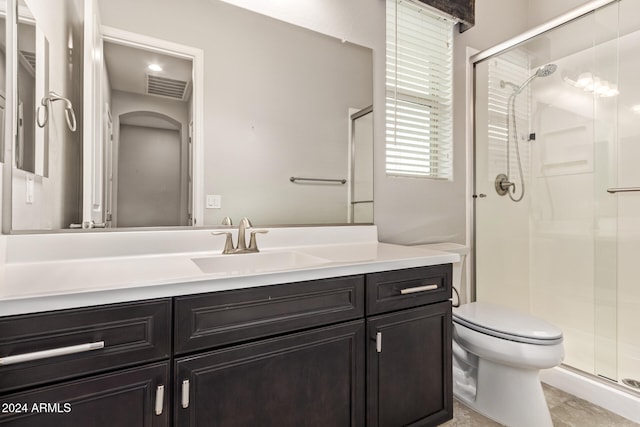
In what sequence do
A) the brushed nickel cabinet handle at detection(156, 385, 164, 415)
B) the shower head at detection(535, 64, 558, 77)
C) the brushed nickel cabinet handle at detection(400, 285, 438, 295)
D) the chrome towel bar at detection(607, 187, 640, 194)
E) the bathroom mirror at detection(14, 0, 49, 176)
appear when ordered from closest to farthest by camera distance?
1. the brushed nickel cabinet handle at detection(156, 385, 164, 415)
2. the bathroom mirror at detection(14, 0, 49, 176)
3. the brushed nickel cabinet handle at detection(400, 285, 438, 295)
4. the chrome towel bar at detection(607, 187, 640, 194)
5. the shower head at detection(535, 64, 558, 77)

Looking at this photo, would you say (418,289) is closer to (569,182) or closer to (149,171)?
(149,171)

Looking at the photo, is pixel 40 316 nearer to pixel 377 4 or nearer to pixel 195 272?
pixel 195 272

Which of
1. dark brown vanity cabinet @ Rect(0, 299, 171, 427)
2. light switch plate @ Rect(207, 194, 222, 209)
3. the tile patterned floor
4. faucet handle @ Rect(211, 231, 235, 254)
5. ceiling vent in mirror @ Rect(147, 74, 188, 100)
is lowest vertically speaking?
the tile patterned floor

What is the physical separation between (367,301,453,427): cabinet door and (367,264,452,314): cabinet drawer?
3cm

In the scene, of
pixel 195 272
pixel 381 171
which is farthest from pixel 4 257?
pixel 381 171

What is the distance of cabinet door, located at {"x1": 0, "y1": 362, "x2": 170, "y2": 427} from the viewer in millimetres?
678

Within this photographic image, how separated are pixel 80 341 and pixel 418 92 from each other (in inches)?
78.0

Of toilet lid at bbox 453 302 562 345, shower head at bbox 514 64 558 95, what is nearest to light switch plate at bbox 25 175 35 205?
toilet lid at bbox 453 302 562 345

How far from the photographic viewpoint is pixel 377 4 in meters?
1.85

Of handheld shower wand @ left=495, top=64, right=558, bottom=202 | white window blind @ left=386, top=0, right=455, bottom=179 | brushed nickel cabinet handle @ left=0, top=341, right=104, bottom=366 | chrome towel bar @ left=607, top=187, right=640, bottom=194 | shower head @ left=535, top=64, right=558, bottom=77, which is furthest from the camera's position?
handheld shower wand @ left=495, top=64, right=558, bottom=202

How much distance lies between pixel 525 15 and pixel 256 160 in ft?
8.33

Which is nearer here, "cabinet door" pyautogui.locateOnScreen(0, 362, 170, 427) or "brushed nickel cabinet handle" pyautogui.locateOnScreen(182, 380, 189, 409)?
"cabinet door" pyautogui.locateOnScreen(0, 362, 170, 427)

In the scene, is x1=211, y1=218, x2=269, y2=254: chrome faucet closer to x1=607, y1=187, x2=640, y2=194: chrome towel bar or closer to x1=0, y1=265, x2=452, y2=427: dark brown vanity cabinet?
x1=0, y1=265, x2=452, y2=427: dark brown vanity cabinet

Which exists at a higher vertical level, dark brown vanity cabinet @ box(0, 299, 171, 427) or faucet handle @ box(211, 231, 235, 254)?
faucet handle @ box(211, 231, 235, 254)
